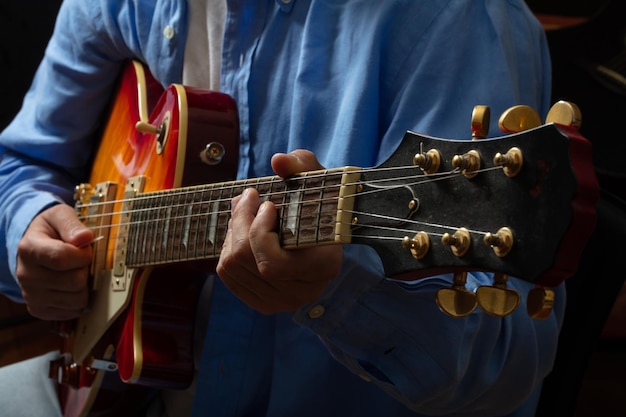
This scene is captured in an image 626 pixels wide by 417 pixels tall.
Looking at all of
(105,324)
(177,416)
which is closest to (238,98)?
(105,324)

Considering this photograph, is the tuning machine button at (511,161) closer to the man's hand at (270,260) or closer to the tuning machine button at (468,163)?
the tuning machine button at (468,163)

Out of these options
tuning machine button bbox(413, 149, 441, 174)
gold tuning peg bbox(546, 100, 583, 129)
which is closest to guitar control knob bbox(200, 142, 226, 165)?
tuning machine button bbox(413, 149, 441, 174)

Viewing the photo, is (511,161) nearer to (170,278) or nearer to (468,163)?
(468,163)

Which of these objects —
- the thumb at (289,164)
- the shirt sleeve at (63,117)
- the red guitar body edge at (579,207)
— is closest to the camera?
the red guitar body edge at (579,207)

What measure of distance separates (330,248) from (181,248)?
0.21 metres

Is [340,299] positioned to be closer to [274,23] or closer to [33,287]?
[274,23]

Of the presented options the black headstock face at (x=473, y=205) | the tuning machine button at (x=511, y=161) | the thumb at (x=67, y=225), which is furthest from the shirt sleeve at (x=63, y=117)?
the tuning machine button at (x=511, y=161)

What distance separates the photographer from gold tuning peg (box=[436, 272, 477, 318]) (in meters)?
0.57

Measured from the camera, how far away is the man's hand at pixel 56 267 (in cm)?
103

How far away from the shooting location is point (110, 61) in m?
1.19

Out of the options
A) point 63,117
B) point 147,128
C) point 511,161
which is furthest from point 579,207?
point 63,117

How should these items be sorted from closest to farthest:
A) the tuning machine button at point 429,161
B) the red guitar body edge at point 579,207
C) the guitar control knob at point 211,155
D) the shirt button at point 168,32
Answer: the red guitar body edge at point 579,207, the tuning machine button at point 429,161, the guitar control knob at point 211,155, the shirt button at point 168,32

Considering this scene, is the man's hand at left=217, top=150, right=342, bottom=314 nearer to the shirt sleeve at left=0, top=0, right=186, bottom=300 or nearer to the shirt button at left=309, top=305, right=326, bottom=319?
the shirt button at left=309, top=305, right=326, bottom=319

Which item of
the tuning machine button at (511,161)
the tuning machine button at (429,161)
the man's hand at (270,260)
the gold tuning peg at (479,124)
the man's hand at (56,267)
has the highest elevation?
the gold tuning peg at (479,124)
